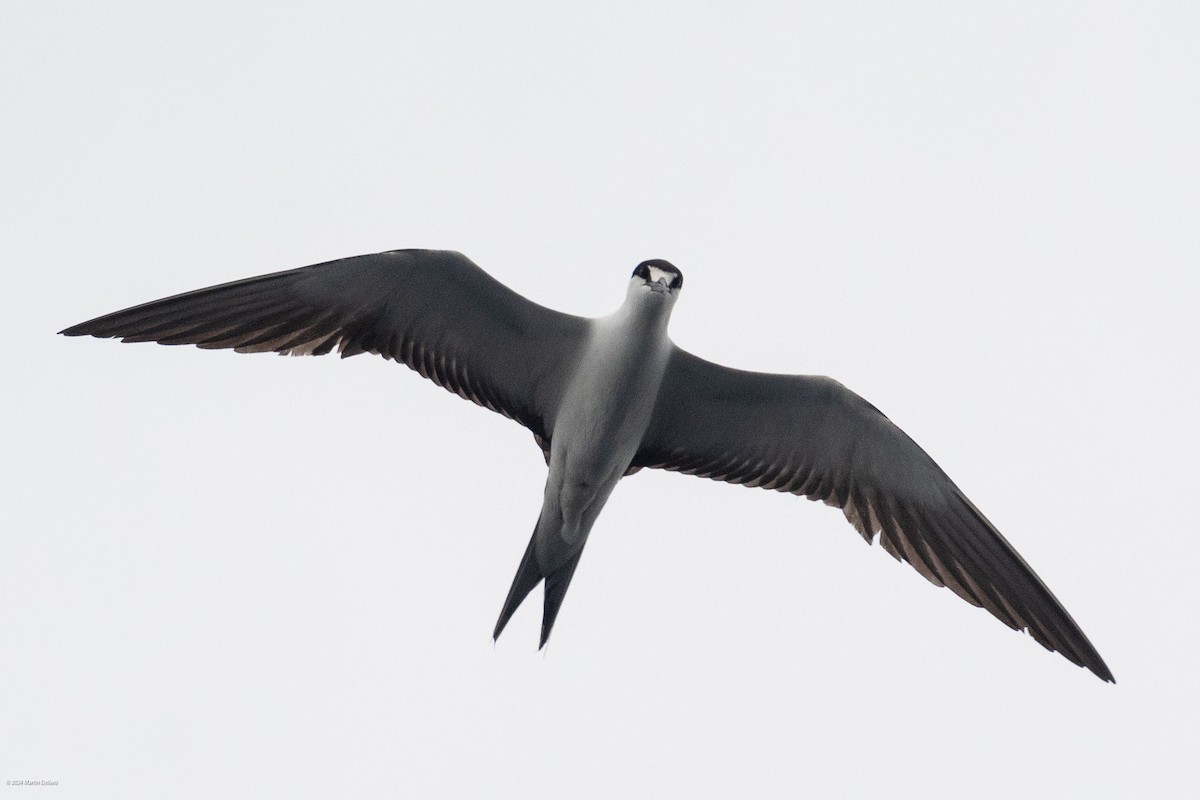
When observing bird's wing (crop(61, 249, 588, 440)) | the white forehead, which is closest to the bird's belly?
bird's wing (crop(61, 249, 588, 440))

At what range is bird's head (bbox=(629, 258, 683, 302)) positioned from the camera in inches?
282

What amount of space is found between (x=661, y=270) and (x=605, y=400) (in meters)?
0.76

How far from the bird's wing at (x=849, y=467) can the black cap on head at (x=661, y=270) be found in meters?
0.49

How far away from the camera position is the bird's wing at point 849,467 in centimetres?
769

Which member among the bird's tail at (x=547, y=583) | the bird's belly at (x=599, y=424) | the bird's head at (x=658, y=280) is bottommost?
the bird's tail at (x=547, y=583)

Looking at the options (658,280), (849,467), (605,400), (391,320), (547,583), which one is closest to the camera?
(658,280)

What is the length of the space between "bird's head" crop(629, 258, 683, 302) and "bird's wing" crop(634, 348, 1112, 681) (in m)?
0.49

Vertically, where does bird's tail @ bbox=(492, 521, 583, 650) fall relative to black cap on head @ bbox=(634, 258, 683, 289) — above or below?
below

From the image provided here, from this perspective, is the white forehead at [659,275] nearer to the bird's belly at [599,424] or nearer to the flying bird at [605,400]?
the flying bird at [605,400]

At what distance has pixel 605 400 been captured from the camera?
24.4ft

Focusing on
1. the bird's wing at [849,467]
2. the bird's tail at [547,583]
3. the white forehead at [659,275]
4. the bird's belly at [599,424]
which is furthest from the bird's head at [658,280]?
the bird's tail at [547,583]

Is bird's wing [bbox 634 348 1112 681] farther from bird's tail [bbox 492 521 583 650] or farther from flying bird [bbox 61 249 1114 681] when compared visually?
bird's tail [bbox 492 521 583 650]

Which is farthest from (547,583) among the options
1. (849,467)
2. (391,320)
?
(849,467)

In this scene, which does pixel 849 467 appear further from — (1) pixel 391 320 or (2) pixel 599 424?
(1) pixel 391 320
